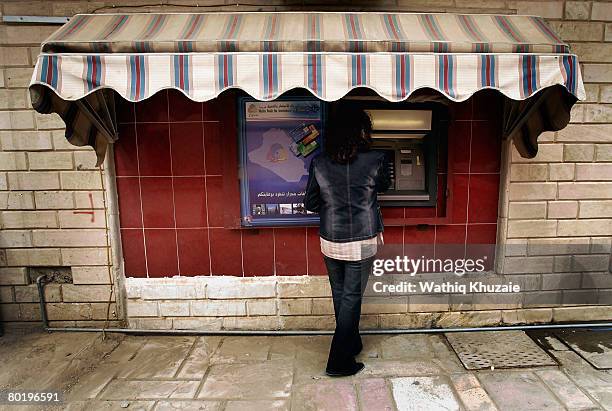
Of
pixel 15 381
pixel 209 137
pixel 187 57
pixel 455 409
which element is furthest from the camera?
pixel 209 137

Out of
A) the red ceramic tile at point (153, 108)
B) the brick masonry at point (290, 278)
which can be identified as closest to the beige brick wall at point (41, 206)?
the brick masonry at point (290, 278)

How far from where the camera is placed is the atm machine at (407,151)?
12.4 feet

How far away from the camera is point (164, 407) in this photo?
2.97 meters

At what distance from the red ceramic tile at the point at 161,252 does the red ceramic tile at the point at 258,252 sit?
700mm

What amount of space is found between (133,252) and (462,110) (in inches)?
138

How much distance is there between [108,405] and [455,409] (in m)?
2.51

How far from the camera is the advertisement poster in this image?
3.84 metres

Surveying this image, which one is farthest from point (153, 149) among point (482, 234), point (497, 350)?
point (497, 350)

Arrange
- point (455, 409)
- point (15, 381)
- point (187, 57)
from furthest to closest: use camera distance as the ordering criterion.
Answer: point (15, 381)
point (455, 409)
point (187, 57)

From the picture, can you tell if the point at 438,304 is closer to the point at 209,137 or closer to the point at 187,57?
the point at 209,137

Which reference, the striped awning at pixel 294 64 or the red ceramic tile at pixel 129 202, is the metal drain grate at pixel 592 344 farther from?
the red ceramic tile at pixel 129 202

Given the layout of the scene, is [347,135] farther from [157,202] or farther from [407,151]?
[157,202]

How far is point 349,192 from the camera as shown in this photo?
308 cm

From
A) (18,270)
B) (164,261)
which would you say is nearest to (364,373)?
(164,261)
